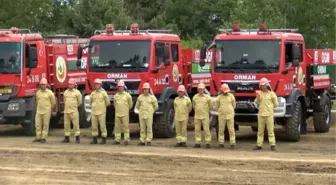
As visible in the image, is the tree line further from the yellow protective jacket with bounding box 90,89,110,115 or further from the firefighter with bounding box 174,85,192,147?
the yellow protective jacket with bounding box 90,89,110,115

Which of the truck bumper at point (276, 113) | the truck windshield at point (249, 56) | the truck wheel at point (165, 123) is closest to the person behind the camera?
the truck bumper at point (276, 113)

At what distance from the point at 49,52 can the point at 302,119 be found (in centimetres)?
739

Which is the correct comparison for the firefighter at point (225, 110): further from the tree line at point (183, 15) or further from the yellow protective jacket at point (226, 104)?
the tree line at point (183, 15)

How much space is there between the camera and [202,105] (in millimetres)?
17406

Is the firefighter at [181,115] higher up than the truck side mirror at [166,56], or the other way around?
the truck side mirror at [166,56]

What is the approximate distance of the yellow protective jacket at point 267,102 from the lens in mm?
16672

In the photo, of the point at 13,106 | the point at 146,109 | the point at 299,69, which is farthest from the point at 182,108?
the point at 13,106

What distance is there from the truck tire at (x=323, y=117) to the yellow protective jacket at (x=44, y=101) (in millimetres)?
7791

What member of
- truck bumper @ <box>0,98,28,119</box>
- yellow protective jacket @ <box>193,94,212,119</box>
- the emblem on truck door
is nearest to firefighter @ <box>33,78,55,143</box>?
truck bumper @ <box>0,98,28,119</box>

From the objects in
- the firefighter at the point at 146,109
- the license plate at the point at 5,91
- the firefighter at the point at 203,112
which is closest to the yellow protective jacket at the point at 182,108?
the firefighter at the point at 203,112

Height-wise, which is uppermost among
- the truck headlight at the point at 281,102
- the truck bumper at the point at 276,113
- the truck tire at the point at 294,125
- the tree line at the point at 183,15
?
the tree line at the point at 183,15

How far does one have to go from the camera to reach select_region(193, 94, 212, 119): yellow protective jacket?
17406mm

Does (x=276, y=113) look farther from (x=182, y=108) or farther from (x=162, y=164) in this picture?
(x=162, y=164)

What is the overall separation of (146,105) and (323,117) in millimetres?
6178
